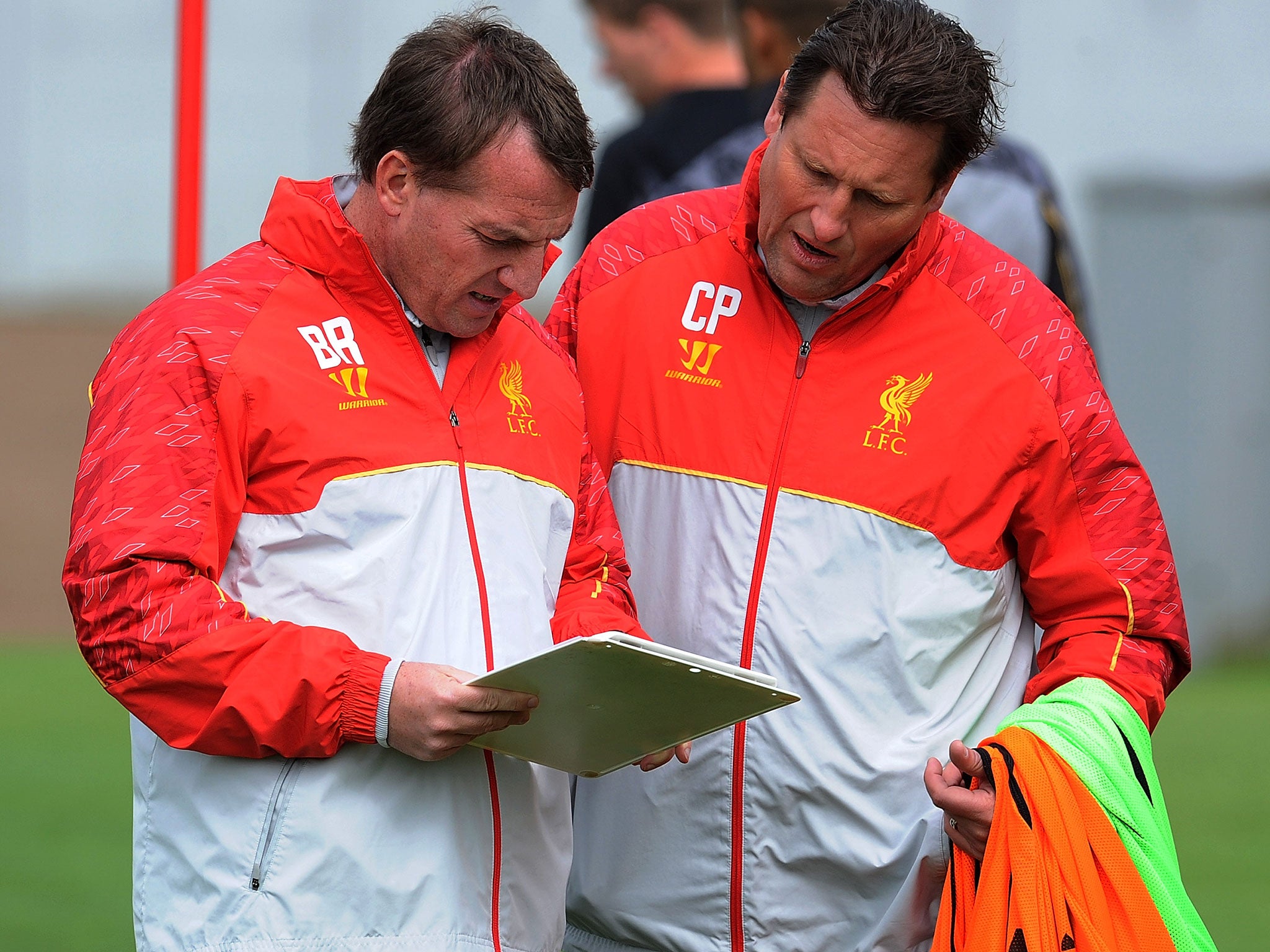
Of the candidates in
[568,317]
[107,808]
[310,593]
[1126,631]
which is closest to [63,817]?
[107,808]

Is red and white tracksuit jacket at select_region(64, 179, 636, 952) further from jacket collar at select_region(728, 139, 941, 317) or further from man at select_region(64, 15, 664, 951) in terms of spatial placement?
jacket collar at select_region(728, 139, 941, 317)

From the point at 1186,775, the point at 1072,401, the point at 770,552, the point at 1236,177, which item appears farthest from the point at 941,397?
the point at 1236,177

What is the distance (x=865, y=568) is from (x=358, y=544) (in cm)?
70

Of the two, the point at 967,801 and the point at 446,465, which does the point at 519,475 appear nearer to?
the point at 446,465

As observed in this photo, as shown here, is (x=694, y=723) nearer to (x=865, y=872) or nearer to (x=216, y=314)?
(x=865, y=872)

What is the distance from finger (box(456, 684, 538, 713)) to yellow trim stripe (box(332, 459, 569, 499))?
0.29 metres

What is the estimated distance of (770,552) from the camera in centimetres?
214

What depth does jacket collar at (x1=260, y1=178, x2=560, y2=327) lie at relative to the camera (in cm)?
188

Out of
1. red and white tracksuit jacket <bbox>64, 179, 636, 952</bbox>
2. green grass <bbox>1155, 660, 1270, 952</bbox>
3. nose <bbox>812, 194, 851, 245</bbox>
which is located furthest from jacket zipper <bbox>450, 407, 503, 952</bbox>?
green grass <bbox>1155, 660, 1270, 952</bbox>

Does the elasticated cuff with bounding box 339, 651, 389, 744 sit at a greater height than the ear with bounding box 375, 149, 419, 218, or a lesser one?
lesser

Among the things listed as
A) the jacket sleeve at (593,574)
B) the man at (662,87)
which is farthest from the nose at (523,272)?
the man at (662,87)

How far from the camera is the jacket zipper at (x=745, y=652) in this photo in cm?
213

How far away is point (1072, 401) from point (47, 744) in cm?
520

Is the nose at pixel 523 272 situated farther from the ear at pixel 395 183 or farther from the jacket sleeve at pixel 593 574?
the jacket sleeve at pixel 593 574
